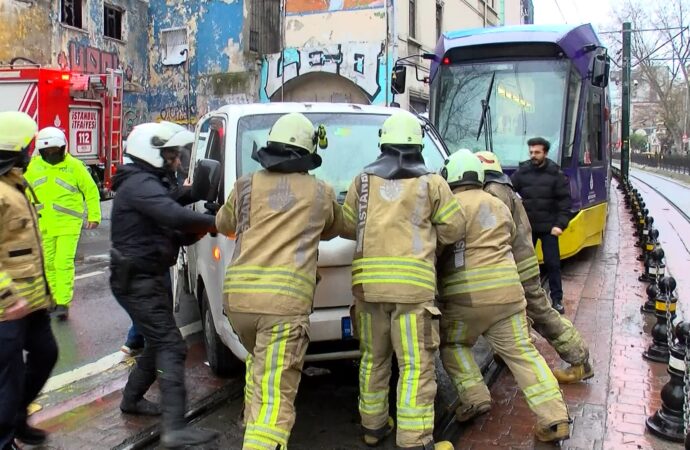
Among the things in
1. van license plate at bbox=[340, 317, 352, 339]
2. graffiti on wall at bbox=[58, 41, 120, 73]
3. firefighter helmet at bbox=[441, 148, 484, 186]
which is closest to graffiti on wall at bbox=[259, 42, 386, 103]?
graffiti on wall at bbox=[58, 41, 120, 73]

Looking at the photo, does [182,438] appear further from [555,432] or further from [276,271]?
[555,432]

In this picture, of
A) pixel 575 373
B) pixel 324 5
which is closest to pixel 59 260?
pixel 575 373

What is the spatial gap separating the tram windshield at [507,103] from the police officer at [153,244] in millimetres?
5542

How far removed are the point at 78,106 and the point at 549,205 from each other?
1005 cm

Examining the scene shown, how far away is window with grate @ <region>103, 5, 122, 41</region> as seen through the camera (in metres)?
19.6

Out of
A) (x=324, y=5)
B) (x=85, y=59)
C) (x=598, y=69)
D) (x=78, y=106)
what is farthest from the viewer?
(x=324, y=5)

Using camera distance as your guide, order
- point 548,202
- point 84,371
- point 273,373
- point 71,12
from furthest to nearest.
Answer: point 71,12, point 548,202, point 84,371, point 273,373

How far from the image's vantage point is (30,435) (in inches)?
158

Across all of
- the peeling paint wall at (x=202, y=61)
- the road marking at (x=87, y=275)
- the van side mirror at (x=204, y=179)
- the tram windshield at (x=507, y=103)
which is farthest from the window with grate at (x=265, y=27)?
the van side mirror at (x=204, y=179)

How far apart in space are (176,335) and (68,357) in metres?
2.29

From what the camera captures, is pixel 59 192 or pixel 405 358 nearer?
pixel 405 358

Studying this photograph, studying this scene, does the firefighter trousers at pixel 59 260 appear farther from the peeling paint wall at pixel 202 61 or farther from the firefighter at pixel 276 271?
the peeling paint wall at pixel 202 61

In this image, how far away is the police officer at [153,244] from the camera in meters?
3.83

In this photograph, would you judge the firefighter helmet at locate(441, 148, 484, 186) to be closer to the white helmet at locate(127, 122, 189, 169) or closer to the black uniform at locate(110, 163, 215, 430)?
the black uniform at locate(110, 163, 215, 430)
